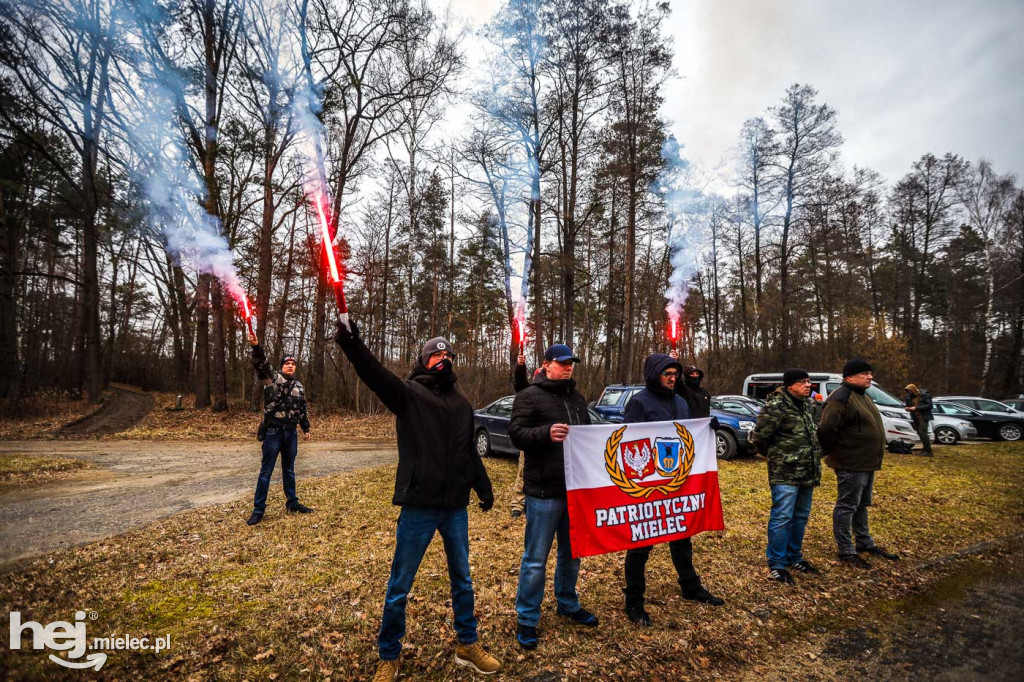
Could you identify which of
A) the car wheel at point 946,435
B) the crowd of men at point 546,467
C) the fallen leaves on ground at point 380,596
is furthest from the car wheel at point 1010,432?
the crowd of men at point 546,467

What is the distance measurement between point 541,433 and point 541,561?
1.00m

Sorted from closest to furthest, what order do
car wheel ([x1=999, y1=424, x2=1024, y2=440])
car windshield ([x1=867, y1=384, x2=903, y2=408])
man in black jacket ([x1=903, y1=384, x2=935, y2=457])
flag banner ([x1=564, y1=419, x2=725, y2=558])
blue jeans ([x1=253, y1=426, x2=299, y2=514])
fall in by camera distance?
flag banner ([x1=564, y1=419, x2=725, y2=558])
blue jeans ([x1=253, y1=426, x2=299, y2=514])
man in black jacket ([x1=903, y1=384, x2=935, y2=457])
car windshield ([x1=867, y1=384, x2=903, y2=408])
car wheel ([x1=999, y1=424, x2=1024, y2=440])

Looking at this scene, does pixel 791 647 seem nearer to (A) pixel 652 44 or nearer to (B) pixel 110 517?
(B) pixel 110 517

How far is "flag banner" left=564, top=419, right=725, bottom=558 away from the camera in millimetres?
3711

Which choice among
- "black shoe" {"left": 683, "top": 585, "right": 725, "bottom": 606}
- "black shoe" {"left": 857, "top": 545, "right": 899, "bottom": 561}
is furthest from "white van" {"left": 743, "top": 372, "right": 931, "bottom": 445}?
"black shoe" {"left": 683, "top": 585, "right": 725, "bottom": 606}

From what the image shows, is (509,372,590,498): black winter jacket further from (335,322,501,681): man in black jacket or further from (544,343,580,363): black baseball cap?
(335,322,501,681): man in black jacket

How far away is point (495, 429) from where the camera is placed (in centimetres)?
1159

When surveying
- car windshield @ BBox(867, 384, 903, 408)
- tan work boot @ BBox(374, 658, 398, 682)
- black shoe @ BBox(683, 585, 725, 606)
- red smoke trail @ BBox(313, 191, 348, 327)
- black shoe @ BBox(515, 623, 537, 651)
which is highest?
red smoke trail @ BBox(313, 191, 348, 327)

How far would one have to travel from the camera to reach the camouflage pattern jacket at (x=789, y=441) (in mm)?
4738

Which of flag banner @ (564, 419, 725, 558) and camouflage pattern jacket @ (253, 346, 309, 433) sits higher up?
camouflage pattern jacket @ (253, 346, 309, 433)

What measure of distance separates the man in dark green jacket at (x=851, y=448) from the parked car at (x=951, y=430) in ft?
50.6

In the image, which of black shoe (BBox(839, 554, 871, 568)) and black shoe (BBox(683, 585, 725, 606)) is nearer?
black shoe (BBox(683, 585, 725, 606))

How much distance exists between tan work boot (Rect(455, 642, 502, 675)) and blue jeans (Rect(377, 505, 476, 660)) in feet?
0.19

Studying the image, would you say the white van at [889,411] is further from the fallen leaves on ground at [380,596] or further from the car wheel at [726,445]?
the fallen leaves on ground at [380,596]
